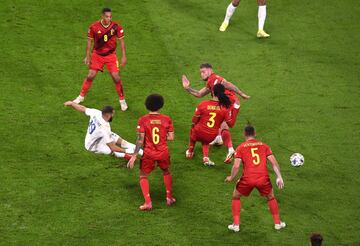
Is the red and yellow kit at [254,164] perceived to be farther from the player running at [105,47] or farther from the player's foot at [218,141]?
the player running at [105,47]

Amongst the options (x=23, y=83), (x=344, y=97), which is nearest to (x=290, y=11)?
(x=344, y=97)

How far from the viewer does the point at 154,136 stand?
1608 cm

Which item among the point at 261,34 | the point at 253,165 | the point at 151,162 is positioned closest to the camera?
the point at 253,165

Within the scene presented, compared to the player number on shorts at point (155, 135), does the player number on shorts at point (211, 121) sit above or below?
below

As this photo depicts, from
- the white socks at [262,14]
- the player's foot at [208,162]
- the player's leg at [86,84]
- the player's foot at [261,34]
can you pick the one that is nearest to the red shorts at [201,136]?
the player's foot at [208,162]

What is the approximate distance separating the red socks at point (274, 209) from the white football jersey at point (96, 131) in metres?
4.23

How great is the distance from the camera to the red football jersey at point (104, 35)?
20.2 metres

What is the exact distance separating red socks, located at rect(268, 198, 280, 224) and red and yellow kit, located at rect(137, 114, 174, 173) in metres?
2.26

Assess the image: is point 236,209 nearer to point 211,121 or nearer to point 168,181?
point 168,181

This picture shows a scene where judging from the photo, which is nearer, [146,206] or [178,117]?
[146,206]

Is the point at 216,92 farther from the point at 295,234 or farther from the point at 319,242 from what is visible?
the point at 319,242

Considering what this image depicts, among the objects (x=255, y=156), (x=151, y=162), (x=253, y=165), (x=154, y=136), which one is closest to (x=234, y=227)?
(x=253, y=165)

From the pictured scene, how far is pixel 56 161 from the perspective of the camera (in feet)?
60.4

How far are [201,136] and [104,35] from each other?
4.00 m
